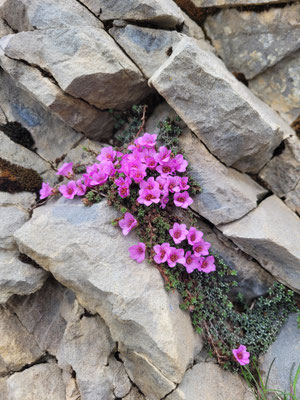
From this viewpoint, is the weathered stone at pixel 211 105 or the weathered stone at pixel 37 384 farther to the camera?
the weathered stone at pixel 37 384

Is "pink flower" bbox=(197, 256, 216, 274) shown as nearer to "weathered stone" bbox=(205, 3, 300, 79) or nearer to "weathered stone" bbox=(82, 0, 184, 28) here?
"weathered stone" bbox=(205, 3, 300, 79)

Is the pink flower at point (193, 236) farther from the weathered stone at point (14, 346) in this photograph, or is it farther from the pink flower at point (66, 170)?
the weathered stone at point (14, 346)

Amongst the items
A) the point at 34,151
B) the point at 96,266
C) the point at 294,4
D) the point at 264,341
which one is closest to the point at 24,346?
the point at 96,266

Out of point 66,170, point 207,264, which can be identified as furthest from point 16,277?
point 207,264

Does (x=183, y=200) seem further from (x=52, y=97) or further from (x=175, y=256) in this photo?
(x=52, y=97)


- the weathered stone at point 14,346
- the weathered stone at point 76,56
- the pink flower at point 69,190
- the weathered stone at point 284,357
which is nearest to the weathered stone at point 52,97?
the weathered stone at point 76,56

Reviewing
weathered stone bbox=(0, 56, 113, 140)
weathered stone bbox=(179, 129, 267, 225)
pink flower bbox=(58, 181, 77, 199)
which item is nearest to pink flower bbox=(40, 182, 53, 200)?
pink flower bbox=(58, 181, 77, 199)

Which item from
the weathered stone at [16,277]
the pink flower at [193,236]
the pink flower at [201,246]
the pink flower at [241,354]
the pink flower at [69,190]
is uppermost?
the pink flower at [193,236]

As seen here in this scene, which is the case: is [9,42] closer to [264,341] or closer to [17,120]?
[17,120]
